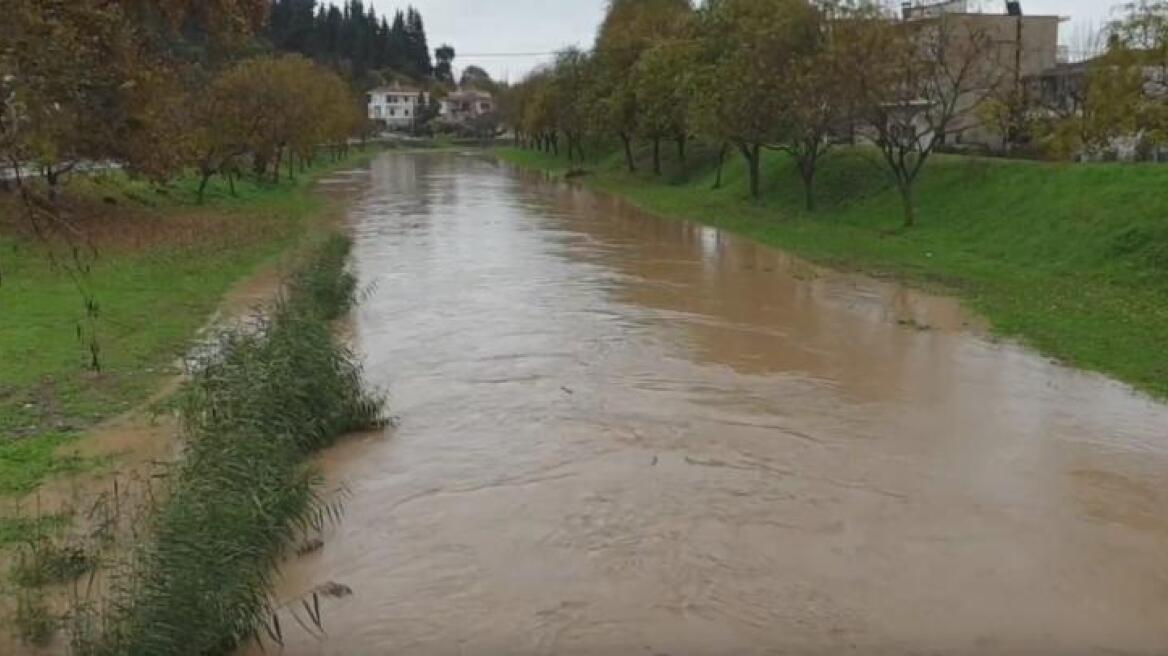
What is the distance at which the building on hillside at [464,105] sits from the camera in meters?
151

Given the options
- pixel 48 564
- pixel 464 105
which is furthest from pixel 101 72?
pixel 464 105

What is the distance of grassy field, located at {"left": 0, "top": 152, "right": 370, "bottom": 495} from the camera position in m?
10.7

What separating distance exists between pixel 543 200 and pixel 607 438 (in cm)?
3494

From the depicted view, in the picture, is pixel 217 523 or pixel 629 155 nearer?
pixel 217 523

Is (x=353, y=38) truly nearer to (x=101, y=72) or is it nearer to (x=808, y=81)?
(x=808, y=81)

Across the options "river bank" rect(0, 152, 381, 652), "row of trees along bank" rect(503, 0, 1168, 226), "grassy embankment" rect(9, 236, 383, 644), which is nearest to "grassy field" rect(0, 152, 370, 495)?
"river bank" rect(0, 152, 381, 652)

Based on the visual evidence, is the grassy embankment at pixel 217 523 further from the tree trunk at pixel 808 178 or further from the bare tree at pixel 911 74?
the tree trunk at pixel 808 178

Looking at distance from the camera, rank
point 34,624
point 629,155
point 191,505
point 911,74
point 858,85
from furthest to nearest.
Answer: point 629,155
point 858,85
point 911,74
point 191,505
point 34,624

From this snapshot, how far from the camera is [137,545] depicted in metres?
6.55

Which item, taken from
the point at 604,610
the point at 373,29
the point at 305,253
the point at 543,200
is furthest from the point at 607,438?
the point at 373,29

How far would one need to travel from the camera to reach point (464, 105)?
15788 centimetres

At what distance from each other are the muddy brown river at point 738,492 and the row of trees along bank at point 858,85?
22.7ft

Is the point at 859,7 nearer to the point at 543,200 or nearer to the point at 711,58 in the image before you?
the point at 711,58

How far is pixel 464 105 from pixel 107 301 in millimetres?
143816
